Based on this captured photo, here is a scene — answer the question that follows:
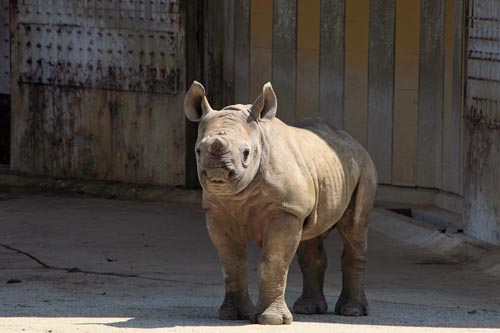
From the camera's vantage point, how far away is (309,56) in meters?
14.7

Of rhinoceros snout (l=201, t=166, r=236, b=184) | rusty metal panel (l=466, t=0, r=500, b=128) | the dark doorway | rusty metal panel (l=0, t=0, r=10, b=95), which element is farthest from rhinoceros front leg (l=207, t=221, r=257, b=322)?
the dark doorway

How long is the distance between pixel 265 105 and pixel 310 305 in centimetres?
144

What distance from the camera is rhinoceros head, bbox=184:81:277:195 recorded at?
844 cm

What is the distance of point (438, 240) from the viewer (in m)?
12.5

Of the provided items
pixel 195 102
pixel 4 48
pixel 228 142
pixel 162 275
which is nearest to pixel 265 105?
pixel 195 102

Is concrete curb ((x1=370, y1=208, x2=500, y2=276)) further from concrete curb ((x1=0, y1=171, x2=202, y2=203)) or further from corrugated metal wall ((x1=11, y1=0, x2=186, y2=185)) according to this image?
corrugated metal wall ((x1=11, y1=0, x2=186, y2=185))

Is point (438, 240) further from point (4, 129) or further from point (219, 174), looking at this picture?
point (4, 129)

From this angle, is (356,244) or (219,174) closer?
(219,174)

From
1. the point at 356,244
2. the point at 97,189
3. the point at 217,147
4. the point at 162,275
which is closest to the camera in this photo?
the point at 217,147

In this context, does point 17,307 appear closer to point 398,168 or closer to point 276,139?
point 276,139

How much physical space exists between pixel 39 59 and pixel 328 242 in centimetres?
404

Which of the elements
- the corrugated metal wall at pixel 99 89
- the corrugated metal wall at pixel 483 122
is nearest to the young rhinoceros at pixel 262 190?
the corrugated metal wall at pixel 483 122

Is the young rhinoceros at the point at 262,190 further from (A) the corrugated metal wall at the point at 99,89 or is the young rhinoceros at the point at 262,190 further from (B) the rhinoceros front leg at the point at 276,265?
(A) the corrugated metal wall at the point at 99,89

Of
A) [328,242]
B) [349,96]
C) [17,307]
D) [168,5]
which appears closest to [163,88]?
[168,5]
